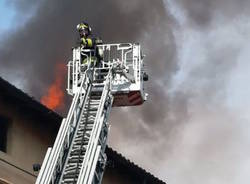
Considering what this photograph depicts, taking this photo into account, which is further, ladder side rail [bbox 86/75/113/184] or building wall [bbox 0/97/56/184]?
building wall [bbox 0/97/56/184]

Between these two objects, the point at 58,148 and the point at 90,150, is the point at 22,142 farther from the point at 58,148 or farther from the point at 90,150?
the point at 90,150

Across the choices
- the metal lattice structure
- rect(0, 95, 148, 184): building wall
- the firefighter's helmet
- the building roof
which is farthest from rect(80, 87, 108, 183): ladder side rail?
the firefighter's helmet

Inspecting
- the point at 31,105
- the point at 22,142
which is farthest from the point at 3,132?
the point at 31,105

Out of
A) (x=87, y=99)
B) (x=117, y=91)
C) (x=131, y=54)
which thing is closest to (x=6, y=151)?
(x=87, y=99)

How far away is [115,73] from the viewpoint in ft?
77.0

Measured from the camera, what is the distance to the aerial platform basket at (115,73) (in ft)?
77.5

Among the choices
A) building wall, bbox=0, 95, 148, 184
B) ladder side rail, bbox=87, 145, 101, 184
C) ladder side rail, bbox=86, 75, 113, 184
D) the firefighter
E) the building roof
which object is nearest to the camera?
ladder side rail, bbox=87, 145, 101, 184

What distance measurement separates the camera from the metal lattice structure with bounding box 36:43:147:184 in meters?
18.9

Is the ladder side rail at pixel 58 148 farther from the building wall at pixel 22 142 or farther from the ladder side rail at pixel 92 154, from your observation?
the building wall at pixel 22 142

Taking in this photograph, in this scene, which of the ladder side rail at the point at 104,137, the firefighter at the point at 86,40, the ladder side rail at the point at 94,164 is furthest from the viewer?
the firefighter at the point at 86,40

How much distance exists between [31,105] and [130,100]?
3.57 meters

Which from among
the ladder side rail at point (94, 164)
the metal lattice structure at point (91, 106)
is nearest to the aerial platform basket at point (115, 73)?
the metal lattice structure at point (91, 106)

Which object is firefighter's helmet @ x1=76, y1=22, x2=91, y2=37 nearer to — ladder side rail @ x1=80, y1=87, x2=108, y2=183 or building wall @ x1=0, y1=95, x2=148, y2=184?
building wall @ x1=0, y1=95, x2=148, y2=184

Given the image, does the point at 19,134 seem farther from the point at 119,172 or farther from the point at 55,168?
the point at 119,172
